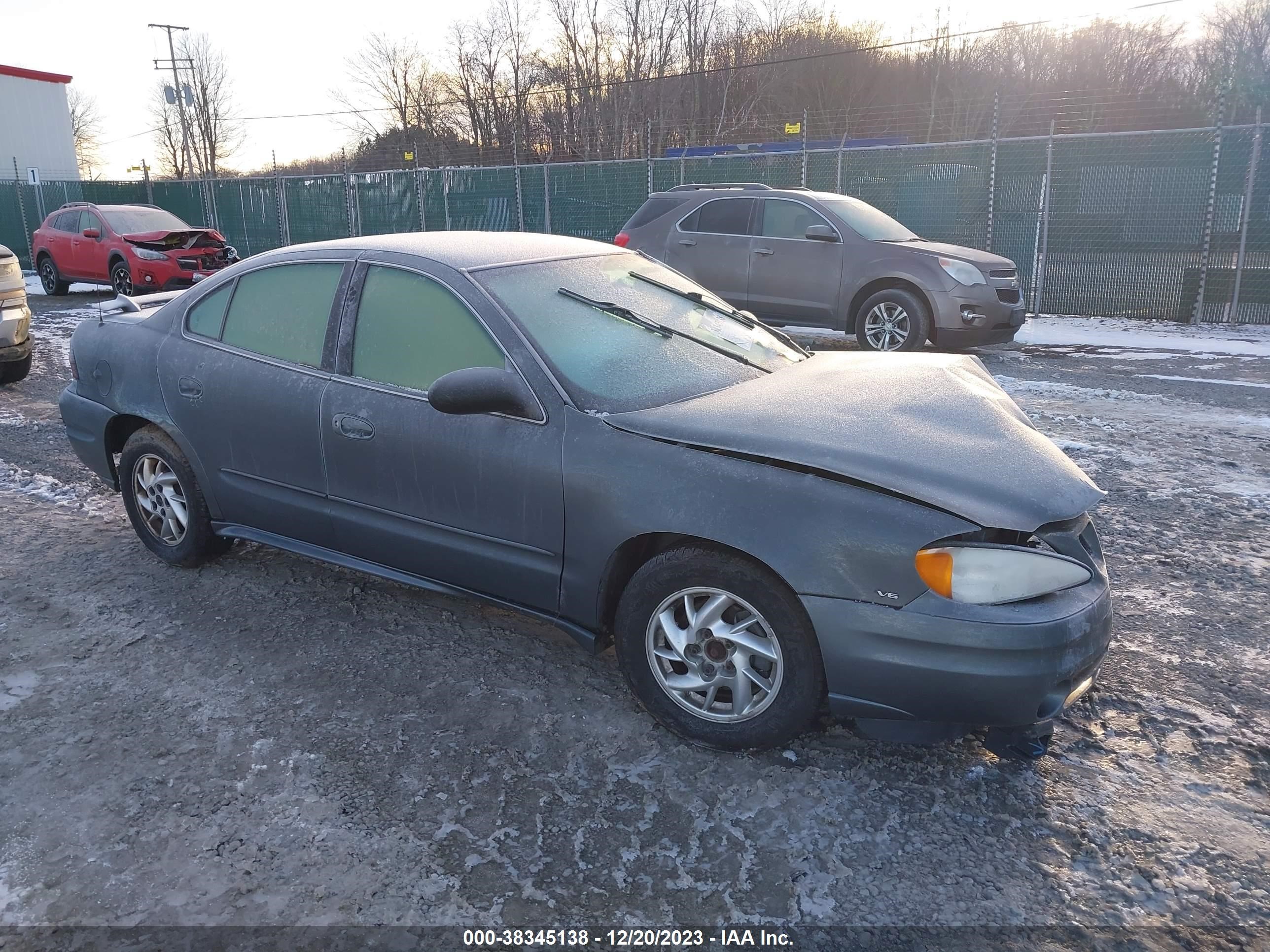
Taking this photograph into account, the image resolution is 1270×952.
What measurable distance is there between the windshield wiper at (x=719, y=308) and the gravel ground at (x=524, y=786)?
153 centimetres

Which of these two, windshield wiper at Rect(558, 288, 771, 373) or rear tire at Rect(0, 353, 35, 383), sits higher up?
windshield wiper at Rect(558, 288, 771, 373)

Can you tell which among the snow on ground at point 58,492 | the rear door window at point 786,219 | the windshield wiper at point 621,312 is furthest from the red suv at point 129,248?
the windshield wiper at point 621,312

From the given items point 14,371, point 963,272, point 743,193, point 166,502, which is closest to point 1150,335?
point 963,272

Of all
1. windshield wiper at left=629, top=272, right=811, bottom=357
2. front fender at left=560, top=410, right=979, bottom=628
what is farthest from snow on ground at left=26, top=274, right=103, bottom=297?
front fender at left=560, top=410, right=979, bottom=628

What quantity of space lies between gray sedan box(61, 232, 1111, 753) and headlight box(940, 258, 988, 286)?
5.93 meters

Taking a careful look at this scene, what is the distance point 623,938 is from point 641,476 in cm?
129

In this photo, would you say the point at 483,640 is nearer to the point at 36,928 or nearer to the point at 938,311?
the point at 36,928

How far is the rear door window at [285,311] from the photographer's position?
380 centimetres

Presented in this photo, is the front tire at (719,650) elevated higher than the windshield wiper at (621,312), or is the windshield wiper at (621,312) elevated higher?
the windshield wiper at (621,312)

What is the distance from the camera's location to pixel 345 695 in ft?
10.9

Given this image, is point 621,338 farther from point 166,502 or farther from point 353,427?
point 166,502

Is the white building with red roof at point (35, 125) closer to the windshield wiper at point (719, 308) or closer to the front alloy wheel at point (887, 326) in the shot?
the front alloy wheel at point (887, 326)

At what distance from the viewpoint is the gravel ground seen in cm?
234

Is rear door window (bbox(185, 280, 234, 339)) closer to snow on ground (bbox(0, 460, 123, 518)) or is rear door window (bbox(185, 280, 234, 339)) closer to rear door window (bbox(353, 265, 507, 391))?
rear door window (bbox(353, 265, 507, 391))
